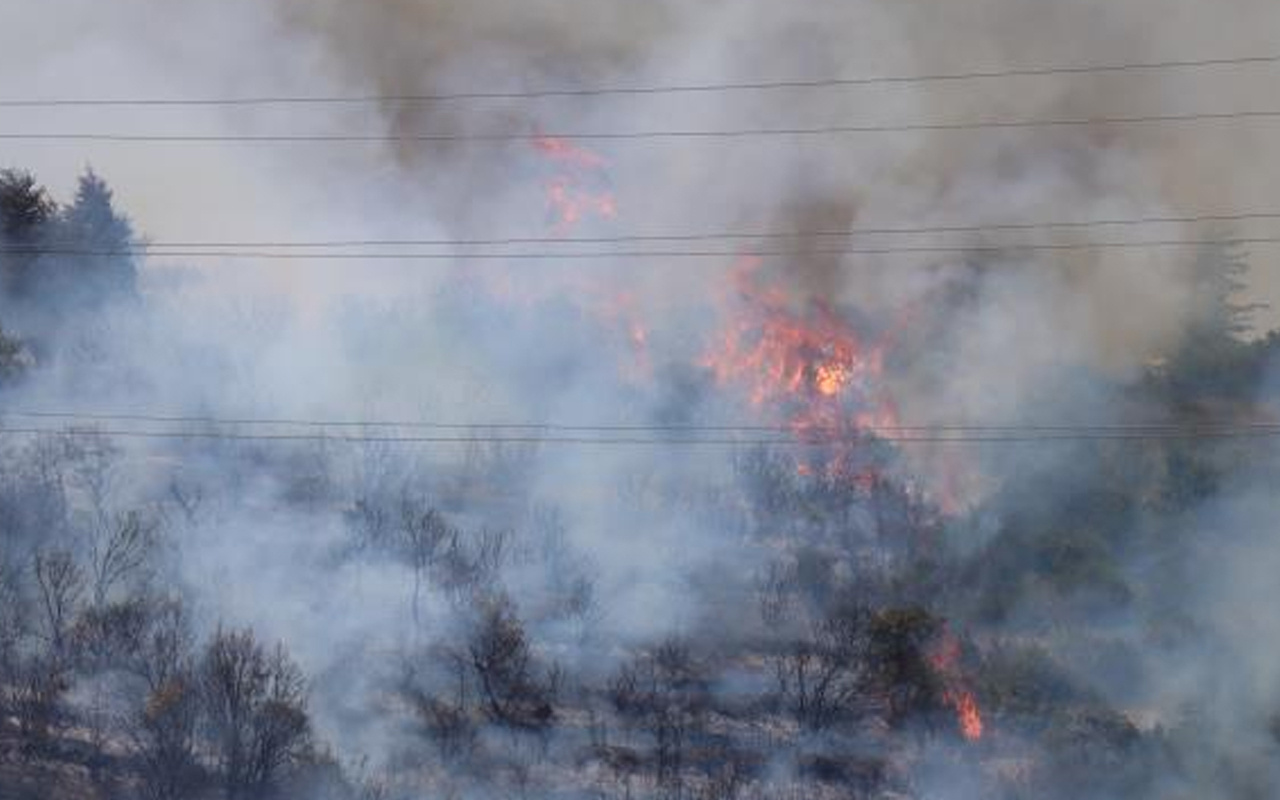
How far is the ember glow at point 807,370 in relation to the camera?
34.3 meters

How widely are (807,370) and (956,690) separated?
34.9 ft

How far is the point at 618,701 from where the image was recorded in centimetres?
2542

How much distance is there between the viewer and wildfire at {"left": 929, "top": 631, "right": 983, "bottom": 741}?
25.9 metres

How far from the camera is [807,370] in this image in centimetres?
3500

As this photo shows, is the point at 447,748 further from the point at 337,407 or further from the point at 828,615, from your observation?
the point at 337,407

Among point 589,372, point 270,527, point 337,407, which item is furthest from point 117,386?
point 589,372

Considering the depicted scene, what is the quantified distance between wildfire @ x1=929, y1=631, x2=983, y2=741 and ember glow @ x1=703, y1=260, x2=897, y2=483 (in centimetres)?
695

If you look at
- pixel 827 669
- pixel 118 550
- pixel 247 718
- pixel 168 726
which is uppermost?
pixel 118 550

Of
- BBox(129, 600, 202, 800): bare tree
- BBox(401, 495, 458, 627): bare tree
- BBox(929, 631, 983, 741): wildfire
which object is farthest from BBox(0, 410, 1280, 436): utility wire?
BBox(129, 600, 202, 800): bare tree

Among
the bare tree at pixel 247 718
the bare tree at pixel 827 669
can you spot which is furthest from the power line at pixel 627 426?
the bare tree at pixel 247 718

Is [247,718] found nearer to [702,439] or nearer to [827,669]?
[827,669]

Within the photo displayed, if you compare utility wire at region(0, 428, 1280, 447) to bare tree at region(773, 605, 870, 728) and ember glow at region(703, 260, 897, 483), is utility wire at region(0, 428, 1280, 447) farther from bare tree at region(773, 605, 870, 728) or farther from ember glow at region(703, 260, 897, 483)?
bare tree at region(773, 605, 870, 728)

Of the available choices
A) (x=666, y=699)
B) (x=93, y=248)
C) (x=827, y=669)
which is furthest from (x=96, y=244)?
(x=827, y=669)

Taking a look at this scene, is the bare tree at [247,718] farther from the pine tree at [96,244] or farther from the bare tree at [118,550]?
the pine tree at [96,244]
